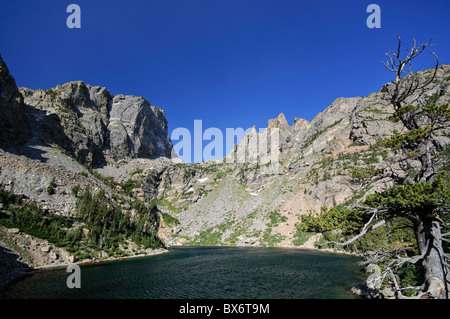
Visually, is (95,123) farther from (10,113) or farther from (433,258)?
(433,258)

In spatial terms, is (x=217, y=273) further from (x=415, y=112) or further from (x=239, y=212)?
(x=239, y=212)

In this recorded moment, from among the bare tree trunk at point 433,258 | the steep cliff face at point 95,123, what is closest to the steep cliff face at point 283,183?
the steep cliff face at point 95,123

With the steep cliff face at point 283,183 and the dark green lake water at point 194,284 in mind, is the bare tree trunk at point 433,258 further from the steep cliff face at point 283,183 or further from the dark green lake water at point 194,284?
the steep cliff face at point 283,183

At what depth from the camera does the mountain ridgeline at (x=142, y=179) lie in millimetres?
40812

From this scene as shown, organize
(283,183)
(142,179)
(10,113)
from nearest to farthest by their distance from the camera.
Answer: (10,113) < (283,183) < (142,179)

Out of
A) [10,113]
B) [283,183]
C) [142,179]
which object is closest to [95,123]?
[142,179]

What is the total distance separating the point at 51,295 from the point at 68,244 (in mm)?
21380

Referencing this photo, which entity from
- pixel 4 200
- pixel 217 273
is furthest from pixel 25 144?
pixel 217 273

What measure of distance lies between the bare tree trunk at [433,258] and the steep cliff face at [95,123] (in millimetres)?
112275

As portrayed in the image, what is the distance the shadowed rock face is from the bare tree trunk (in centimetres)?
9487

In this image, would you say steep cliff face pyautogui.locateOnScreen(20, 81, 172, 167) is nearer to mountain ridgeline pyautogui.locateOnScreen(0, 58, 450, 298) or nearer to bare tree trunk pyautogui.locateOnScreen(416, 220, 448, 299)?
mountain ridgeline pyautogui.locateOnScreen(0, 58, 450, 298)

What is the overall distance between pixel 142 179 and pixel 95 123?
4463 centimetres

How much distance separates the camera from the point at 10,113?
7081 cm

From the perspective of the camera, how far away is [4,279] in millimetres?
22859
